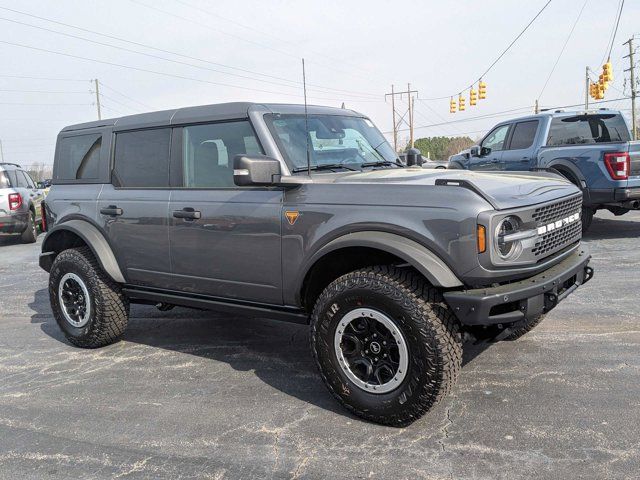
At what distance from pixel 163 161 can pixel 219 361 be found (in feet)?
5.53

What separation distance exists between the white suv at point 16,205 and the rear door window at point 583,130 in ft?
33.8

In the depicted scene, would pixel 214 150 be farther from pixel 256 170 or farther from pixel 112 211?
pixel 112 211

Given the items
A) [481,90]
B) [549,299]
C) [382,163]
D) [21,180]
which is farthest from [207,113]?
[481,90]

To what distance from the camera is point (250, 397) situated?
13.0ft

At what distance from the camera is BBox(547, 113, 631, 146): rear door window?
9.85 meters

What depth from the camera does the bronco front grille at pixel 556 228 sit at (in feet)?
11.2

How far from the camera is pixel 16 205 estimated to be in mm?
12578

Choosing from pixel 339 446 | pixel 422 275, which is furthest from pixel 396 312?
pixel 339 446

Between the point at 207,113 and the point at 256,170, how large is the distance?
106 cm

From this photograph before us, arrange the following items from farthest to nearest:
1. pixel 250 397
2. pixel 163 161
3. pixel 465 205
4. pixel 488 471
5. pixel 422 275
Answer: pixel 163 161 < pixel 250 397 < pixel 422 275 < pixel 465 205 < pixel 488 471

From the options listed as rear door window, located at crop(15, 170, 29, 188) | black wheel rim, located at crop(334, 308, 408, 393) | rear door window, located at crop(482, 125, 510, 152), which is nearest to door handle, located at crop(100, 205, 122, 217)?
black wheel rim, located at crop(334, 308, 408, 393)

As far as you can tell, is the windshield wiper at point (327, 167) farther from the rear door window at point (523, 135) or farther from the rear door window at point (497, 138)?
the rear door window at point (497, 138)

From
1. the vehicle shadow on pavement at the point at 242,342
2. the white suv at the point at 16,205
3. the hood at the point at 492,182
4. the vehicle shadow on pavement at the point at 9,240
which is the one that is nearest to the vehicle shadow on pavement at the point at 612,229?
the hood at the point at 492,182

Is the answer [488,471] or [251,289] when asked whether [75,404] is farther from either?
[488,471]
